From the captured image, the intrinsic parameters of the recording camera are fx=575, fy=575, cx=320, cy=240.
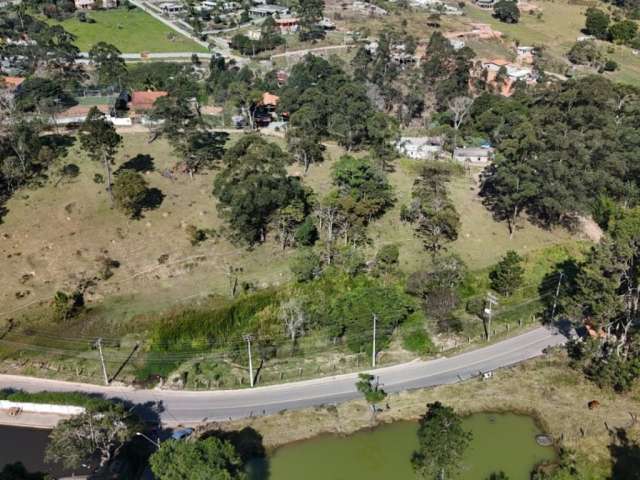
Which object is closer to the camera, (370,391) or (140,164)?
(370,391)

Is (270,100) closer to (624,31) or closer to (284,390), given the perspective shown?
(284,390)

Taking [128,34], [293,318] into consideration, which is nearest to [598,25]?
[128,34]

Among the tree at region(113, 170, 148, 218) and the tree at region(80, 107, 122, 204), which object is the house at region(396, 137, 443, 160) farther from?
the tree at region(80, 107, 122, 204)

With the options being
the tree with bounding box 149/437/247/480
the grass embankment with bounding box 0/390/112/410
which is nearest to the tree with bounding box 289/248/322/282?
the grass embankment with bounding box 0/390/112/410

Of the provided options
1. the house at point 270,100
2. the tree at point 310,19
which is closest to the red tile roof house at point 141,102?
the house at point 270,100

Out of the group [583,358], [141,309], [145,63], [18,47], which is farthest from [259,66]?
[583,358]

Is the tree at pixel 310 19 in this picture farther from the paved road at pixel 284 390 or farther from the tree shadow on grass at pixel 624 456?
the tree shadow on grass at pixel 624 456
